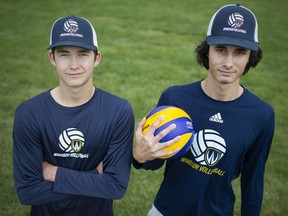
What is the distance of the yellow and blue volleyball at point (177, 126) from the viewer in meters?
2.87

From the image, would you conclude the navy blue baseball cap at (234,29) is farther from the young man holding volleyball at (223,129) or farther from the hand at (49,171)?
the hand at (49,171)

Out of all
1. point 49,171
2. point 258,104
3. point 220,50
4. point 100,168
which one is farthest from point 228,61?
point 49,171

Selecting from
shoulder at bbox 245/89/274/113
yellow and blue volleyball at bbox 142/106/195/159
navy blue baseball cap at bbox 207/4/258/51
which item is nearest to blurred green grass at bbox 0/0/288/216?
yellow and blue volleyball at bbox 142/106/195/159

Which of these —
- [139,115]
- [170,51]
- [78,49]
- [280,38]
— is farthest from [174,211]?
[280,38]

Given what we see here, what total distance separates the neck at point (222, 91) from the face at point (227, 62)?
0.20 ft

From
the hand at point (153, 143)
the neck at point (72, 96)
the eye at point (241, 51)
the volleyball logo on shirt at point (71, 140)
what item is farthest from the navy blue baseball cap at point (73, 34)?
the eye at point (241, 51)

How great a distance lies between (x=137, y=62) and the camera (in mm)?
10211

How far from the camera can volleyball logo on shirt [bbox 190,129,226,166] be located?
3.06 m

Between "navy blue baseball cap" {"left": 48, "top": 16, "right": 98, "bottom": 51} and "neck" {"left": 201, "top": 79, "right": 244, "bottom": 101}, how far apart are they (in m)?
1.07

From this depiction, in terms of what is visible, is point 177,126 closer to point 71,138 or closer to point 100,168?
point 100,168

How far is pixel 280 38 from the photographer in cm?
1350

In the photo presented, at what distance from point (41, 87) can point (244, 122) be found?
6208 mm

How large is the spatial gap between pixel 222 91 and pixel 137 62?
7.26 meters

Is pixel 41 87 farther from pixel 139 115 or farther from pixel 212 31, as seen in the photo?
pixel 212 31
